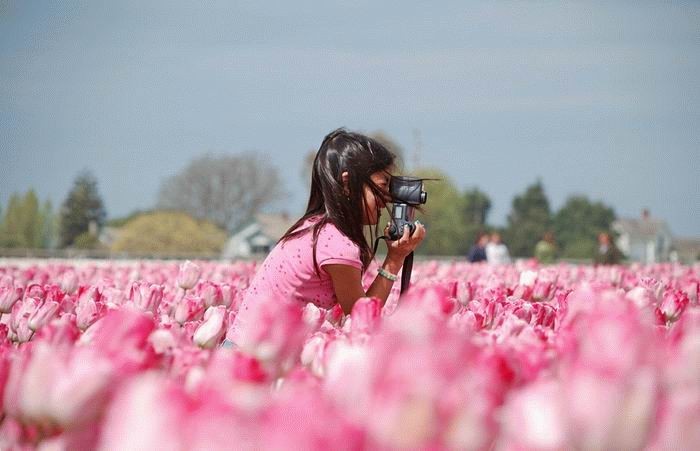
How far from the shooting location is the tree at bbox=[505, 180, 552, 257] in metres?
86.1

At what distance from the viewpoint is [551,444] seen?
1115 millimetres

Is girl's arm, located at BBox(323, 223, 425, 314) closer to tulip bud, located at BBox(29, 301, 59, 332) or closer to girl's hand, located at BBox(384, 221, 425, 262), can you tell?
girl's hand, located at BBox(384, 221, 425, 262)

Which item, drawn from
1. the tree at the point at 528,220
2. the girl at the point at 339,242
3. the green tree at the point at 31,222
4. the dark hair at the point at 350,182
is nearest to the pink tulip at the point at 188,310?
the girl at the point at 339,242

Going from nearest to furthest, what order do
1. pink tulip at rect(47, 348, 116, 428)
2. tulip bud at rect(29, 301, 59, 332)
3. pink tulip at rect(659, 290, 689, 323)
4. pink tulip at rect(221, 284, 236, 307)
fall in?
pink tulip at rect(47, 348, 116, 428), tulip bud at rect(29, 301, 59, 332), pink tulip at rect(659, 290, 689, 323), pink tulip at rect(221, 284, 236, 307)

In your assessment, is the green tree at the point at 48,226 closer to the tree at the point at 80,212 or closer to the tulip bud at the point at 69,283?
the tree at the point at 80,212

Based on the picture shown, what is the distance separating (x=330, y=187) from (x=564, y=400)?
303cm

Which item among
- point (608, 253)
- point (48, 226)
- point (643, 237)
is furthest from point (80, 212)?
point (608, 253)

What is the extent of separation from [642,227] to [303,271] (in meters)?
108

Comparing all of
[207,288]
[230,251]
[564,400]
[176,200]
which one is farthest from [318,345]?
[176,200]

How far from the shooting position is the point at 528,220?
9200cm

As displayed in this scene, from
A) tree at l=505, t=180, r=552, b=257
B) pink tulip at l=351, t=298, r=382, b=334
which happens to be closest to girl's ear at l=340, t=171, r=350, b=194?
pink tulip at l=351, t=298, r=382, b=334

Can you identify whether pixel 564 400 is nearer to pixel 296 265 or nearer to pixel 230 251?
pixel 296 265

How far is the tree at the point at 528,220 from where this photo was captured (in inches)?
3391

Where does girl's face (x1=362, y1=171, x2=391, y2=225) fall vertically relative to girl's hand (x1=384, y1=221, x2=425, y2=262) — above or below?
above
